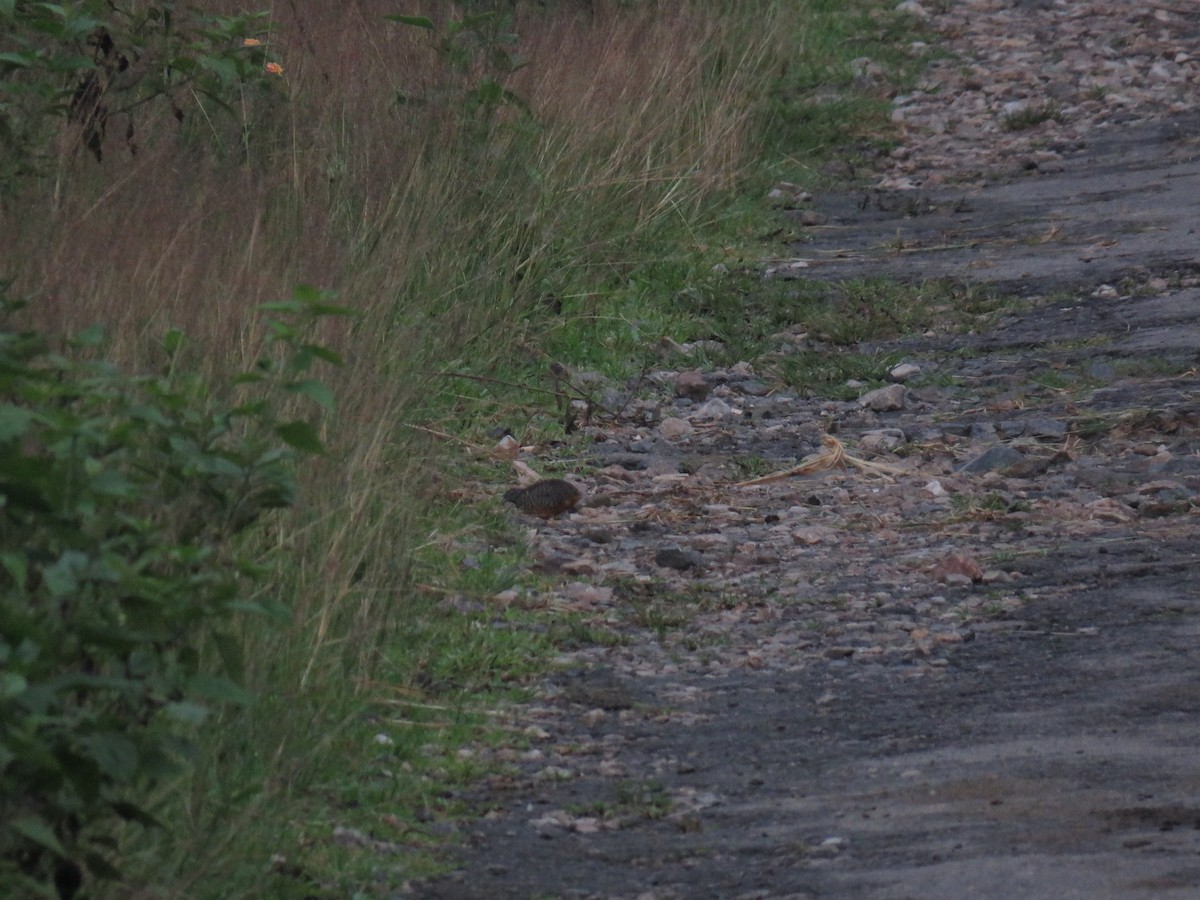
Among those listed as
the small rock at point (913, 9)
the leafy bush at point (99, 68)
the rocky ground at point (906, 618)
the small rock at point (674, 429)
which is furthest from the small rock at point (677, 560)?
the small rock at point (913, 9)

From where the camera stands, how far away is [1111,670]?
398 centimetres

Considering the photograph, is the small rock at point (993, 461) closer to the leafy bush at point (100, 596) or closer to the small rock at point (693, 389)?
the small rock at point (693, 389)

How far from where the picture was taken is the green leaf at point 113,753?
2.33 metres

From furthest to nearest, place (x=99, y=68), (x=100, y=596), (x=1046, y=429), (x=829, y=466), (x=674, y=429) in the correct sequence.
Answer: (x=674, y=429) < (x=1046, y=429) < (x=829, y=466) < (x=99, y=68) < (x=100, y=596)

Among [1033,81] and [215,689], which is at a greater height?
[215,689]

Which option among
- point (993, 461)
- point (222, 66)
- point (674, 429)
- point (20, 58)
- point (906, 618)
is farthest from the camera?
point (674, 429)

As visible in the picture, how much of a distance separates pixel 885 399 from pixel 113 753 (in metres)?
4.47

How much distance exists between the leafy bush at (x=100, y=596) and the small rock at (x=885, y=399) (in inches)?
151

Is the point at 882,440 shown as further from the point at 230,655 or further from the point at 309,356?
the point at 230,655

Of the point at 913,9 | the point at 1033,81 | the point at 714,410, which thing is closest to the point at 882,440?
the point at 714,410

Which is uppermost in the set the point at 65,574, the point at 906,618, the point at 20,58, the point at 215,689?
the point at 20,58

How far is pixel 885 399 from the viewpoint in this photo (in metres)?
6.46

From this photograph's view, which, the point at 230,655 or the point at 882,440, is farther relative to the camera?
the point at 882,440

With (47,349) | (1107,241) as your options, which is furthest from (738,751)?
(1107,241)
